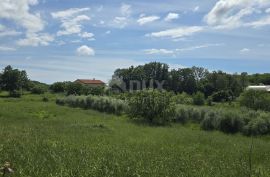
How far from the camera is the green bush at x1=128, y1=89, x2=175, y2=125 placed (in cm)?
4262

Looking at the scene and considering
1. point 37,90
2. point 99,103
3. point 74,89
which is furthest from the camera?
point 37,90

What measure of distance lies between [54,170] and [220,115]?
2468cm

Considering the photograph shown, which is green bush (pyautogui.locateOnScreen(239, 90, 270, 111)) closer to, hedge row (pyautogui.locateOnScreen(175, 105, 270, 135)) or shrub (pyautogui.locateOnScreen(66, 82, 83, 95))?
hedge row (pyautogui.locateOnScreen(175, 105, 270, 135))

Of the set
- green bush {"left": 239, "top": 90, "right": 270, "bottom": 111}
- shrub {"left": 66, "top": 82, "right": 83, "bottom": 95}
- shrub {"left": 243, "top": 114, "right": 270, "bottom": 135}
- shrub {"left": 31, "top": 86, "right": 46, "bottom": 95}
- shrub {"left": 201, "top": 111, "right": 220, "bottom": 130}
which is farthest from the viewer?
shrub {"left": 31, "top": 86, "right": 46, "bottom": 95}

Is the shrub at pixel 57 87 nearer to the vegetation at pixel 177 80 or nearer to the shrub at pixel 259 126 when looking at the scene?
the vegetation at pixel 177 80

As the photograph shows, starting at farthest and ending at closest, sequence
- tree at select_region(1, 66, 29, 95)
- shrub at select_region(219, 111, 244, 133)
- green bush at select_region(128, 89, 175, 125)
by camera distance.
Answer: tree at select_region(1, 66, 29, 95), green bush at select_region(128, 89, 175, 125), shrub at select_region(219, 111, 244, 133)

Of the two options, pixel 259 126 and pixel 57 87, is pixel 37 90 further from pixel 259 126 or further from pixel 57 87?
pixel 259 126

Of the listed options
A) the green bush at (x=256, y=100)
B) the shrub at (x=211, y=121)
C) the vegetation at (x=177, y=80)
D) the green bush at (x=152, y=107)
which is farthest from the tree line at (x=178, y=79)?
the shrub at (x=211, y=121)

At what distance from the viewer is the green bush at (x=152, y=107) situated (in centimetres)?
4262

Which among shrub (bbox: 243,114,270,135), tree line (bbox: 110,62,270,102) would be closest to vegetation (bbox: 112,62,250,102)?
tree line (bbox: 110,62,270,102)

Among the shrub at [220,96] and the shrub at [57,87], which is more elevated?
the shrub at [57,87]

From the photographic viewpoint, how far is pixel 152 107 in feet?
142

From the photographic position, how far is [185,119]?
141 ft

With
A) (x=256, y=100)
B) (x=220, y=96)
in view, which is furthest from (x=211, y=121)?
(x=220, y=96)
